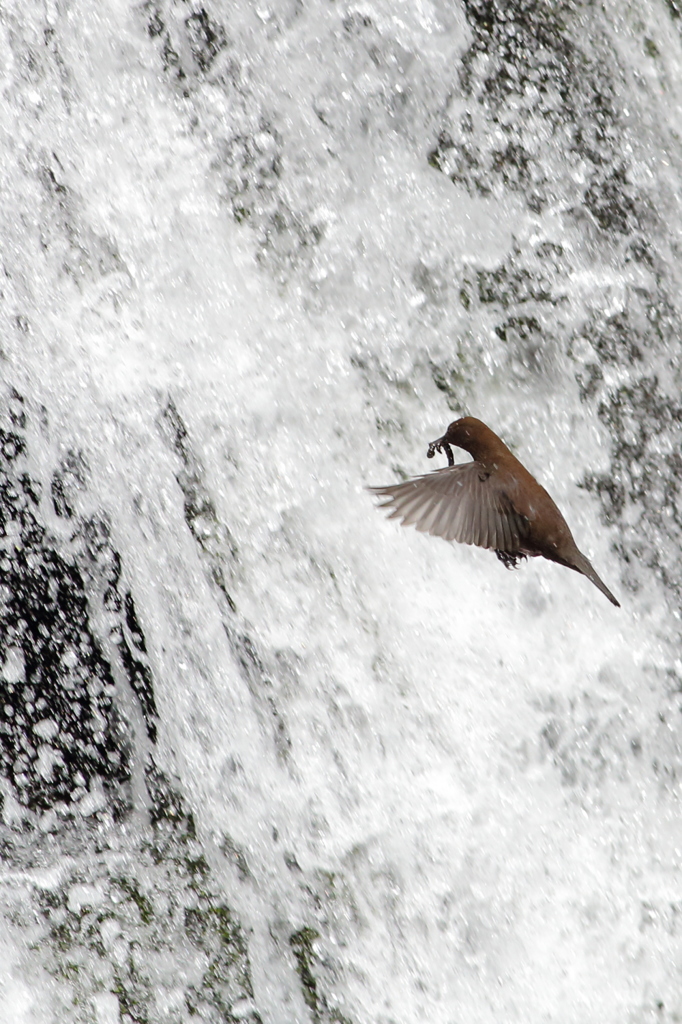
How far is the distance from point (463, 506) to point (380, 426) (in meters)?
0.49

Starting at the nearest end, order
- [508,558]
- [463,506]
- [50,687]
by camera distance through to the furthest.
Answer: [463,506], [508,558], [50,687]

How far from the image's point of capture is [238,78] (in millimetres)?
2055

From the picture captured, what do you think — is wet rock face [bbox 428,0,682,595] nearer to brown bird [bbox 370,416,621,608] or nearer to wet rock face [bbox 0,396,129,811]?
brown bird [bbox 370,416,621,608]

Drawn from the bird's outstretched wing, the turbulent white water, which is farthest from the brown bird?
the turbulent white water

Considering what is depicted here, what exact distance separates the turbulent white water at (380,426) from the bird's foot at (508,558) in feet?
0.24

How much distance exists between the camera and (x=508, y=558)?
1903mm

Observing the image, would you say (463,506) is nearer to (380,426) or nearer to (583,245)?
(380,426)

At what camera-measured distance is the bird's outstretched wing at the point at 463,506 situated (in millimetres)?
1642

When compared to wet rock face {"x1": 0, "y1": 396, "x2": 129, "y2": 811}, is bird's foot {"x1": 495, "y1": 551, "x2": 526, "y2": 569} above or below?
below

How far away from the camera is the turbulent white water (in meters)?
2.00

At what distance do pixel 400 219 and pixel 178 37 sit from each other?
2.04ft

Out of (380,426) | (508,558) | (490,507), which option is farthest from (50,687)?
(490,507)

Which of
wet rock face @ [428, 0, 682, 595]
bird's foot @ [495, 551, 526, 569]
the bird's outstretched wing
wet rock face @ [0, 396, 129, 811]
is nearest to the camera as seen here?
the bird's outstretched wing

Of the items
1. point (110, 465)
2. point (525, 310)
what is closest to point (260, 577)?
point (110, 465)
